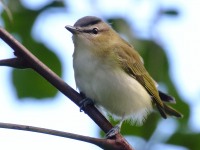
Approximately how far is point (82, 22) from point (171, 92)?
2.62ft

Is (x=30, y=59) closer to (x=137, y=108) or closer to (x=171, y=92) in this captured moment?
(x=171, y=92)

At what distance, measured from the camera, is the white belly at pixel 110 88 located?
2.46 meters

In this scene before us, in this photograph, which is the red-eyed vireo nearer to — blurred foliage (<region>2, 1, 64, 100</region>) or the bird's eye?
the bird's eye

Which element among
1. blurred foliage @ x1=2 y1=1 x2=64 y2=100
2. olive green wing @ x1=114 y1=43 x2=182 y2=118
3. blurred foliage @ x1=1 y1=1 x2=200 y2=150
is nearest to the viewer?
blurred foliage @ x1=1 y1=1 x2=200 y2=150

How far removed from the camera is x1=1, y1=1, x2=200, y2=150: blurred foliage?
1.91 m

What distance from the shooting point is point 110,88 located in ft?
8.06

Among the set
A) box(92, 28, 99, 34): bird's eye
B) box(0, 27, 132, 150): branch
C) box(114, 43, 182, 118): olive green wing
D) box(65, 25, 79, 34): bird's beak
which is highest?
box(0, 27, 132, 150): branch

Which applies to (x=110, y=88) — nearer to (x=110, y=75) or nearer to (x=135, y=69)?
(x=110, y=75)

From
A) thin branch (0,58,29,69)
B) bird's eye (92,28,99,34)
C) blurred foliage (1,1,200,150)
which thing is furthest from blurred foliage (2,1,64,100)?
thin branch (0,58,29,69)

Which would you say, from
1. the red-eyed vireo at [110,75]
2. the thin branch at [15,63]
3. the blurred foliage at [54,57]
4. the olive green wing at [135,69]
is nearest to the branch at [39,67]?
the thin branch at [15,63]

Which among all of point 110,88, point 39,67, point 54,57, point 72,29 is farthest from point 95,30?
point 39,67

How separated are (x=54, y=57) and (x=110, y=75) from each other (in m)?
0.52

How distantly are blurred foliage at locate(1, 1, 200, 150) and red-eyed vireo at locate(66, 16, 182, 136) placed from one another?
1.01ft

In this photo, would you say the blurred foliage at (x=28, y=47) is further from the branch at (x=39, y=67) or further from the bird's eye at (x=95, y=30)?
the branch at (x=39, y=67)
